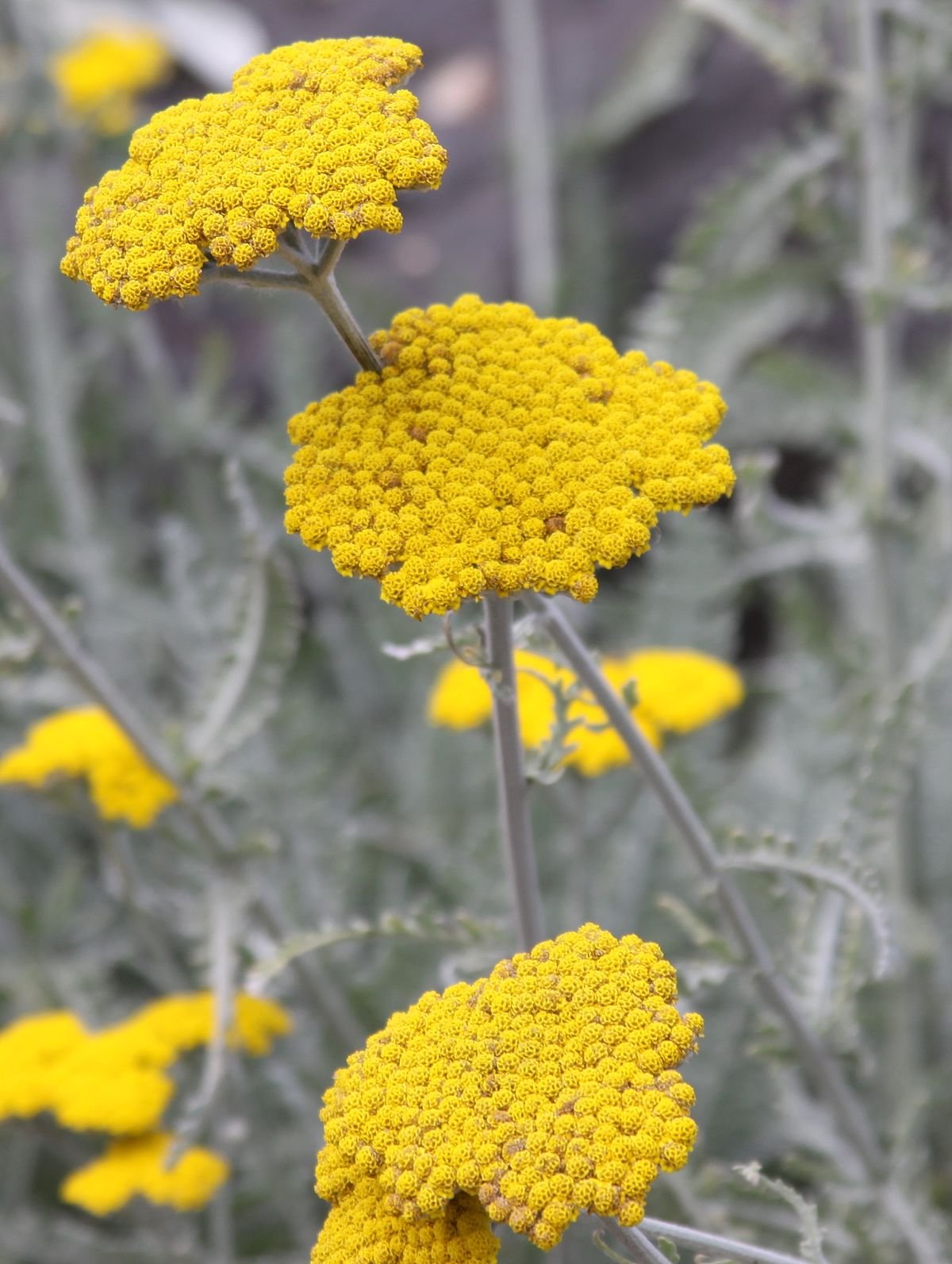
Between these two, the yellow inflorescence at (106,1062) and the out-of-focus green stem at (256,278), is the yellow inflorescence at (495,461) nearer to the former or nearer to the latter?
the out-of-focus green stem at (256,278)

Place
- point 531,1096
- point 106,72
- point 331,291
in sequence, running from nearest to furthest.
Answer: point 531,1096 < point 331,291 < point 106,72

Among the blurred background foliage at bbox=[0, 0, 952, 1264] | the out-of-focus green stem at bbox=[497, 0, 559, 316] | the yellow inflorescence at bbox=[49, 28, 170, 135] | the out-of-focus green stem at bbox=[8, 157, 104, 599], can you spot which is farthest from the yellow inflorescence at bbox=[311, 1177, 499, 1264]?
the out-of-focus green stem at bbox=[497, 0, 559, 316]

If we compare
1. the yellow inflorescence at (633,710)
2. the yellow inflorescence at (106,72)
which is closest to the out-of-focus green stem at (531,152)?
the yellow inflorescence at (106,72)

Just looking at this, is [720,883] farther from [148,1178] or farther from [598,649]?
[148,1178]

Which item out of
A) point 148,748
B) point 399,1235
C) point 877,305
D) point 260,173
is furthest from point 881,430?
point 399,1235

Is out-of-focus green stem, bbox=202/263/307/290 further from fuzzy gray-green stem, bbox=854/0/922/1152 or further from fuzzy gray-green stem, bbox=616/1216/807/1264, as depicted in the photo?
fuzzy gray-green stem, bbox=854/0/922/1152

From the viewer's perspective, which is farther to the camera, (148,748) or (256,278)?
A: (148,748)

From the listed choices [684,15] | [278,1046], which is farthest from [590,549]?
[684,15]
